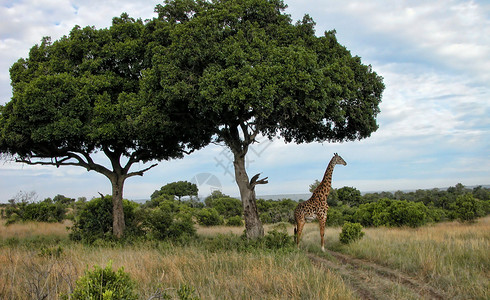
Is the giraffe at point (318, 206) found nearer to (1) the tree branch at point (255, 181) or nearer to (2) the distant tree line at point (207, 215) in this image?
(1) the tree branch at point (255, 181)

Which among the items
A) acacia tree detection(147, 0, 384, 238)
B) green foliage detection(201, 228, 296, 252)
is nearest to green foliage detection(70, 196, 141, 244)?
green foliage detection(201, 228, 296, 252)

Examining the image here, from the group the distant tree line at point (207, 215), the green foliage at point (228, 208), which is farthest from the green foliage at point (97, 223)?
the green foliage at point (228, 208)

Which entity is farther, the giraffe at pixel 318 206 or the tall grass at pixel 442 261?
the giraffe at pixel 318 206

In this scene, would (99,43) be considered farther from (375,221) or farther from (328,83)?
(375,221)

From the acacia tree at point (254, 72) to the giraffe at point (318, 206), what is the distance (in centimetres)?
155

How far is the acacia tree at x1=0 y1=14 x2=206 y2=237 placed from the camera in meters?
12.1

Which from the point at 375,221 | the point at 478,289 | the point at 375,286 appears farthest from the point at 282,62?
the point at 375,221

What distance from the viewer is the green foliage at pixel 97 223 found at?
1493 cm

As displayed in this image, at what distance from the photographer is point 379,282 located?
7.46 meters

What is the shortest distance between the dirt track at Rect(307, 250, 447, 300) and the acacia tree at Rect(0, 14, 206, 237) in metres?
7.47

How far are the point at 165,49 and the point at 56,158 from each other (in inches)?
324

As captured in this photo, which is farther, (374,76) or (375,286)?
(374,76)

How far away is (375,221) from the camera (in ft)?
70.5

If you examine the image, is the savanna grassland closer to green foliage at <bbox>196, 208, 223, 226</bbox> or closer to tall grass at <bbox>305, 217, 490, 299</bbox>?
tall grass at <bbox>305, 217, 490, 299</bbox>
